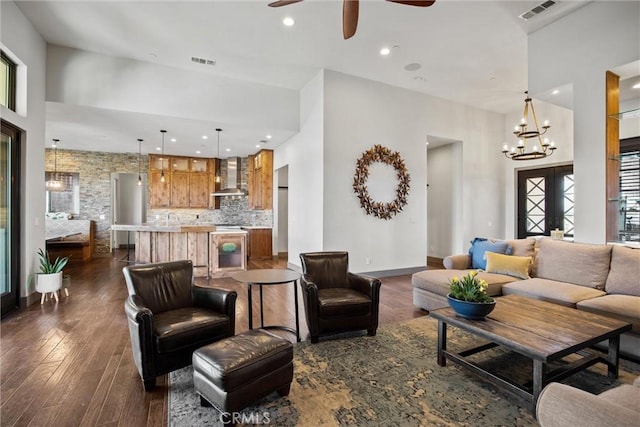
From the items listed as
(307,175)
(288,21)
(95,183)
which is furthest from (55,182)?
(288,21)

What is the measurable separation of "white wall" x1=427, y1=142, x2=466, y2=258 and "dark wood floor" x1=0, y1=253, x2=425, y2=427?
10.7 ft

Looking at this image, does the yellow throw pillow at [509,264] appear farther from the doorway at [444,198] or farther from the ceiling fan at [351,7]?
the doorway at [444,198]

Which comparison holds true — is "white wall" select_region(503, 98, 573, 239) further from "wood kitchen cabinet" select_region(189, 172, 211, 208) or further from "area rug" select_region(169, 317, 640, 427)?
"wood kitchen cabinet" select_region(189, 172, 211, 208)

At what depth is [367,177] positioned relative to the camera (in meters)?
6.09

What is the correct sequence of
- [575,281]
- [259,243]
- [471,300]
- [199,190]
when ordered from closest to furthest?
[471,300] < [575,281] < [259,243] < [199,190]

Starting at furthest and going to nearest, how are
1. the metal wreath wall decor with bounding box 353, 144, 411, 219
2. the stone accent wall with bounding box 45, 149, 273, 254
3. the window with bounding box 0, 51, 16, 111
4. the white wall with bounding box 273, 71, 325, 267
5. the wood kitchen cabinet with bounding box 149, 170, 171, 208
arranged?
the wood kitchen cabinet with bounding box 149, 170, 171, 208, the stone accent wall with bounding box 45, 149, 273, 254, the metal wreath wall decor with bounding box 353, 144, 411, 219, the white wall with bounding box 273, 71, 325, 267, the window with bounding box 0, 51, 16, 111

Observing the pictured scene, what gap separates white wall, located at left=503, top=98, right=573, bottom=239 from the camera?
6.72 m

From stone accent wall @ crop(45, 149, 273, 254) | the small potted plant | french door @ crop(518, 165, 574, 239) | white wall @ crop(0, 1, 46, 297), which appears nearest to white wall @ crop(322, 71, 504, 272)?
french door @ crop(518, 165, 574, 239)

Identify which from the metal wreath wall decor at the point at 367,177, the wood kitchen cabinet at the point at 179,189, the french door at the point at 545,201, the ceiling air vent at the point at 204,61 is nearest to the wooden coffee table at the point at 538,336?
the metal wreath wall decor at the point at 367,177

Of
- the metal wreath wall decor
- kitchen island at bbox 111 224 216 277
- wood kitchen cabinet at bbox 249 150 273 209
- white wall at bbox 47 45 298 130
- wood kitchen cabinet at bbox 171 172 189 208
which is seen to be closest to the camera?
white wall at bbox 47 45 298 130

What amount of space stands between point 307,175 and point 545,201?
5.72 m

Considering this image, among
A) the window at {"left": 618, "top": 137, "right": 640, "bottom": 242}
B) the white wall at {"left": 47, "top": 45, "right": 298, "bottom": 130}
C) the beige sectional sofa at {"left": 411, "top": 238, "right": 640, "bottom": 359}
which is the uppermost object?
the white wall at {"left": 47, "top": 45, "right": 298, "bottom": 130}

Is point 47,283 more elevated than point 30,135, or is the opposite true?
point 30,135

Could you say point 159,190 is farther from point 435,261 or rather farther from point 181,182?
point 435,261
